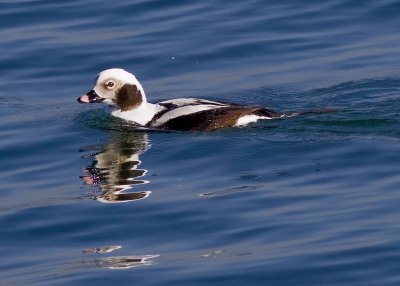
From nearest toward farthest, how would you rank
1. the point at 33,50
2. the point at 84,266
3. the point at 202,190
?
the point at 84,266 → the point at 202,190 → the point at 33,50

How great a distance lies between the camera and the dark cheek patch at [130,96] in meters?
14.1

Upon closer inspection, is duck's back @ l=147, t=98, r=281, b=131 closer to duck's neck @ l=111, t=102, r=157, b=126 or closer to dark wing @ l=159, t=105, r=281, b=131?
dark wing @ l=159, t=105, r=281, b=131

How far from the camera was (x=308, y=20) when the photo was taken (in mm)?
17703

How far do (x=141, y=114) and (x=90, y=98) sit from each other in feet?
1.78

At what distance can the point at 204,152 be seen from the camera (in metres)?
12.5

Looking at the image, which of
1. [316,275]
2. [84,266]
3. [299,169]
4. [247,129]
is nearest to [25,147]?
[247,129]

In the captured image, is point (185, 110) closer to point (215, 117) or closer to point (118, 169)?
point (215, 117)

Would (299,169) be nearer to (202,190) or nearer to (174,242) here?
(202,190)

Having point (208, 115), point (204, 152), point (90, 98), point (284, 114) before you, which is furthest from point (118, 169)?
point (284, 114)

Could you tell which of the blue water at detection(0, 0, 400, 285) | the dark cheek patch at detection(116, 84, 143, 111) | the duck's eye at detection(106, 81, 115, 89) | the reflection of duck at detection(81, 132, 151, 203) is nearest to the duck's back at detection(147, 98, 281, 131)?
the blue water at detection(0, 0, 400, 285)

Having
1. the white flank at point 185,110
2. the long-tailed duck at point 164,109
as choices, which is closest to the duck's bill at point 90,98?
the long-tailed duck at point 164,109

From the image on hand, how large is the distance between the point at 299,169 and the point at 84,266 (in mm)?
2747

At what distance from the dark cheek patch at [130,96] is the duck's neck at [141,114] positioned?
50 millimetres

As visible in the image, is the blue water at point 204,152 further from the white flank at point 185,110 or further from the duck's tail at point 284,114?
the white flank at point 185,110
